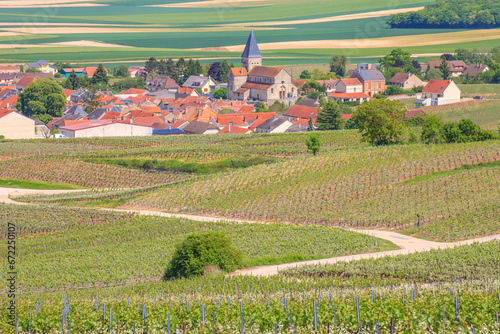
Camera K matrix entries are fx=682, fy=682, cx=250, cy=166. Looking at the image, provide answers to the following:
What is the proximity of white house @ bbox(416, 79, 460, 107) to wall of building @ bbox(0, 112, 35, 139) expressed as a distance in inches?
2624

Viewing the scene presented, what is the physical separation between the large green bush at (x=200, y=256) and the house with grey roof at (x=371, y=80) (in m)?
111

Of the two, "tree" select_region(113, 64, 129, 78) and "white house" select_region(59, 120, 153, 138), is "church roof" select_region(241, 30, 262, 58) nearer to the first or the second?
"tree" select_region(113, 64, 129, 78)

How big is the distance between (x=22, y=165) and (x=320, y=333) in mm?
54927

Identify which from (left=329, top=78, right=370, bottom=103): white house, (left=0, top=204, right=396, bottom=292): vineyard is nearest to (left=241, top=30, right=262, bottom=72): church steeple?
(left=329, top=78, right=370, bottom=103): white house

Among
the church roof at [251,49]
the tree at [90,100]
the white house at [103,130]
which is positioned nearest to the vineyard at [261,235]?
the white house at [103,130]

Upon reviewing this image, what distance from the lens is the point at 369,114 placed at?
228 feet

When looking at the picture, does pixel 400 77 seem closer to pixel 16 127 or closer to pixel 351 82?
pixel 351 82

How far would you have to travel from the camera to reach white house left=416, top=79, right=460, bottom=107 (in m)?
120

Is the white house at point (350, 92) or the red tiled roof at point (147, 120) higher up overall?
the white house at point (350, 92)

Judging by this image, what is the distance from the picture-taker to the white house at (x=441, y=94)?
12050 centimetres

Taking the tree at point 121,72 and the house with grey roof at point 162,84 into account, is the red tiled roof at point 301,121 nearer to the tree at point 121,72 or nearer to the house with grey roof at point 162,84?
the house with grey roof at point 162,84

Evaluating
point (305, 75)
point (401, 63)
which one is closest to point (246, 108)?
point (305, 75)

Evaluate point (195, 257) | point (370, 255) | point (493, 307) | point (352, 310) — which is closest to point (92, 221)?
point (195, 257)

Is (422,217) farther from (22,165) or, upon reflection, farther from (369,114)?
(22,165)
